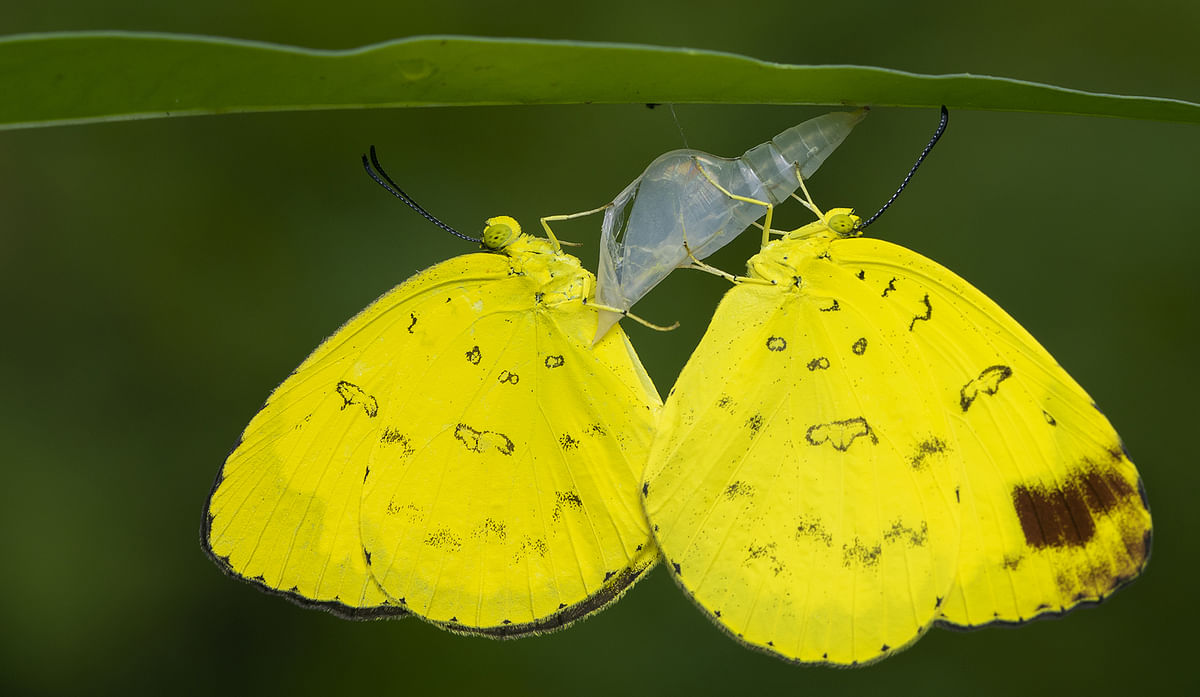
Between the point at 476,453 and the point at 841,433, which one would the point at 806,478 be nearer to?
the point at 841,433

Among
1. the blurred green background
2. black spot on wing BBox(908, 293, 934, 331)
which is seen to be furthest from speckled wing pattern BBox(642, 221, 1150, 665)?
the blurred green background

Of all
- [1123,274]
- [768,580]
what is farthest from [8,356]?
[1123,274]

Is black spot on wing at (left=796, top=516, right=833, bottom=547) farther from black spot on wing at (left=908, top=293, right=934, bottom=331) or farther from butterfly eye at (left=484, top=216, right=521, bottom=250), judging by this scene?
butterfly eye at (left=484, top=216, right=521, bottom=250)

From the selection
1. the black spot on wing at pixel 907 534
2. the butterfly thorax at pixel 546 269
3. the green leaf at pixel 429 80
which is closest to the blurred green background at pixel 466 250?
the butterfly thorax at pixel 546 269

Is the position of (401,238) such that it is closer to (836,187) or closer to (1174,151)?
(836,187)

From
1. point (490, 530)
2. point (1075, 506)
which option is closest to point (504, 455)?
point (490, 530)

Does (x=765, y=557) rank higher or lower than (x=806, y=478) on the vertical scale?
lower
